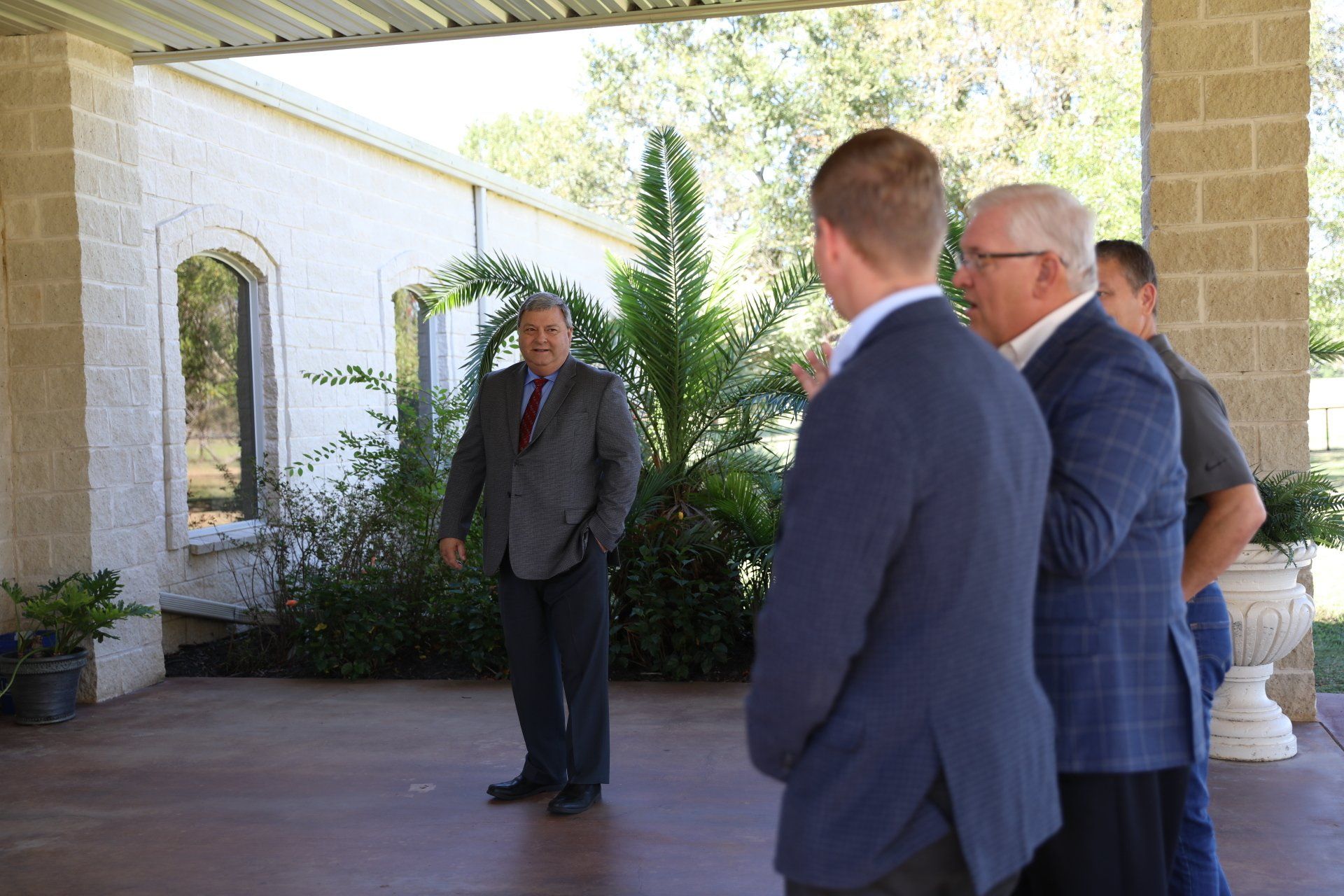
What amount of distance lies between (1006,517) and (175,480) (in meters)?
7.42

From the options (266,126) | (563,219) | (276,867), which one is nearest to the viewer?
(276,867)

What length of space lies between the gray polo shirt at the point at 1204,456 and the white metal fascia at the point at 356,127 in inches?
267

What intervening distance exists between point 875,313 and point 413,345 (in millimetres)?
10236

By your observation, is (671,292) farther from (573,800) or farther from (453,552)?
(573,800)

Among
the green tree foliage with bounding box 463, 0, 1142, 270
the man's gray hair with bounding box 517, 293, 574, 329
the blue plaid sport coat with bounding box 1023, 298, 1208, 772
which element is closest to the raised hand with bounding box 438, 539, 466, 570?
the man's gray hair with bounding box 517, 293, 574, 329

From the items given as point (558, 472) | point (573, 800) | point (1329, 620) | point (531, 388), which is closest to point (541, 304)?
point (531, 388)

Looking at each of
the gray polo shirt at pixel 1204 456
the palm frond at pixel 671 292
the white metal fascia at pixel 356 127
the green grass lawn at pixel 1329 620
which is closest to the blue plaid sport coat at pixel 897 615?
the gray polo shirt at pixel 1204 456

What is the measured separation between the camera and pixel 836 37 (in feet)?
88.1

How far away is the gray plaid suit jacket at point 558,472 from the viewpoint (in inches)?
185

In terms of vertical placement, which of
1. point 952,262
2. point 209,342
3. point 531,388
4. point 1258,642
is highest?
point 952,262

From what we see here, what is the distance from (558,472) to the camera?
4727mm

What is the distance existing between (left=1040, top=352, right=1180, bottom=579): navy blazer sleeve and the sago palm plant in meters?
5.55

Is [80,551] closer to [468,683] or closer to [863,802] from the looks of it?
[468,683]

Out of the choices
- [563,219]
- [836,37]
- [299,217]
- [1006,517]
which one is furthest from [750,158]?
[1006,517]
